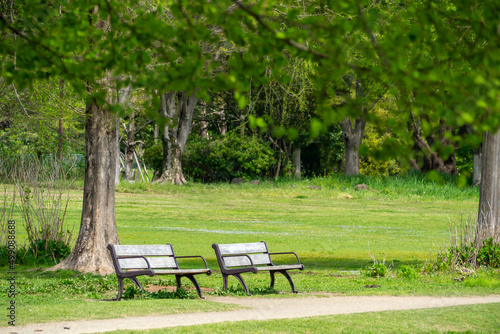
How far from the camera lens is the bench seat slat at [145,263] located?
1069 cm

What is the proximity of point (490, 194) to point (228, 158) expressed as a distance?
31574 millimetres

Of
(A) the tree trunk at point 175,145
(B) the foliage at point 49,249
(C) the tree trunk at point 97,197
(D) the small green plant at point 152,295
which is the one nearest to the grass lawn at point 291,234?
(D) the small green plant at point 152,295

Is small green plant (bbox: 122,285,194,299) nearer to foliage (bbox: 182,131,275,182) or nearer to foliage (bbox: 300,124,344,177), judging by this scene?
foliage (bbox: 182,131,275,182)

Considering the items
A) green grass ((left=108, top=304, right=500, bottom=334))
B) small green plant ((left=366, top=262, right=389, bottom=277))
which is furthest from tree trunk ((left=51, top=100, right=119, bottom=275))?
green grass ((left=108, top=304, right=500, bottom=334))

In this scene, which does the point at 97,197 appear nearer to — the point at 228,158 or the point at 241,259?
the point at 241,259

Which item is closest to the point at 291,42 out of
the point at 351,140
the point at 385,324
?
the point at 385,324

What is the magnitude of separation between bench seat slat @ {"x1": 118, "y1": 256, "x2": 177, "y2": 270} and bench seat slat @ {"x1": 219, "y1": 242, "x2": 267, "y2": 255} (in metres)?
0.86

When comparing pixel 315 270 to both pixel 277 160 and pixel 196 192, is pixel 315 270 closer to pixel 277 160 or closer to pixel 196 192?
pixel 196 192

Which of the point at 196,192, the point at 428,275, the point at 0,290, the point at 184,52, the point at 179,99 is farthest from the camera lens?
the point at 179,99

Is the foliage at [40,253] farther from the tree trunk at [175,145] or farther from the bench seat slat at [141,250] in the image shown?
the tree trunk at [175,145]

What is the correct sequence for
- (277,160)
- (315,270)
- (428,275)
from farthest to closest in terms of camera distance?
(277,160)
(315,270)
(428,275)

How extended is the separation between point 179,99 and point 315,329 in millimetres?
36339

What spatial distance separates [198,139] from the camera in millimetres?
49188

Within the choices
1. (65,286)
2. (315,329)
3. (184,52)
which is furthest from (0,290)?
(184,52)
